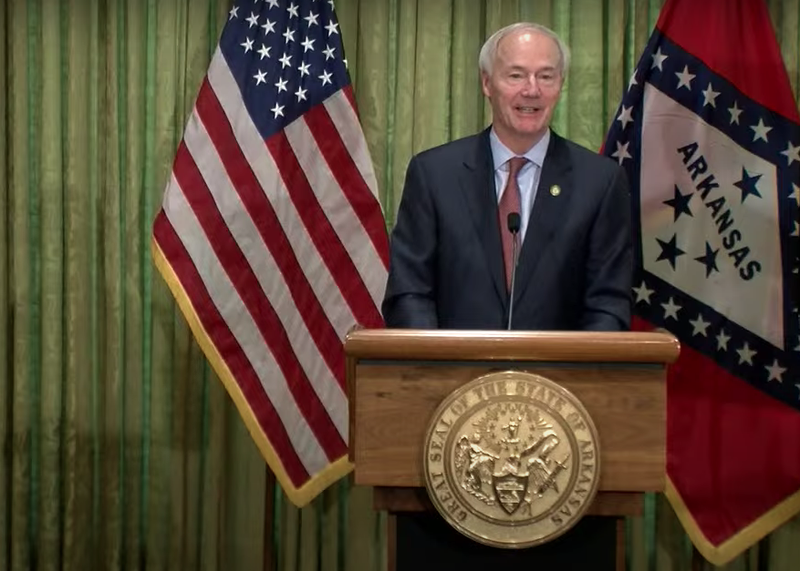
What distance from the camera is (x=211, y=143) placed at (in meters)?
2.93

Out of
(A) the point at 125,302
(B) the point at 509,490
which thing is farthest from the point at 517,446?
(A) the point at 125,302

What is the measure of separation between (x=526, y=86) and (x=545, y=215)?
0.92ft

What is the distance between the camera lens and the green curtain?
129 inches

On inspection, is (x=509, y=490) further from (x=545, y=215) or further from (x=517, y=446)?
(x=545, y=215)

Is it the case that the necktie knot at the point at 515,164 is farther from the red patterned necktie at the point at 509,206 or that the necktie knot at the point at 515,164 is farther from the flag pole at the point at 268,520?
the flag pole at the point at 268,520

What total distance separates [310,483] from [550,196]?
1.42m

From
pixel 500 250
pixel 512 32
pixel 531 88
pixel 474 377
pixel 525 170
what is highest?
pixel 512 32

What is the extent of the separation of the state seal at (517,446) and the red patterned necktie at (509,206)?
0.39 meters

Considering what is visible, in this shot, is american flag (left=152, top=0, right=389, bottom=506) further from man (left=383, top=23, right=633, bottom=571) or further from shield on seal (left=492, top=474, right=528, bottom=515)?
shield on seal (left=492, top=474, right=528, bottom=515)

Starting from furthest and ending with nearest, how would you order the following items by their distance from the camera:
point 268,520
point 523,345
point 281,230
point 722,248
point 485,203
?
point 268,520 → point 281,230 → point 722,248 → point 485,203 → point 523,345

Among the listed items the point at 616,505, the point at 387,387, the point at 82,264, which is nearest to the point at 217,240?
the point at 82,264

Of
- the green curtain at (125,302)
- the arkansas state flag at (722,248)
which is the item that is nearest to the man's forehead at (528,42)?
the arkansas state flag at (722,248)

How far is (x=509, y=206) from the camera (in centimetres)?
199

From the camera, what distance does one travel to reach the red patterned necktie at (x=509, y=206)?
195 cm
